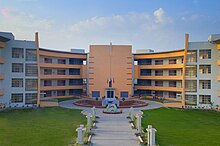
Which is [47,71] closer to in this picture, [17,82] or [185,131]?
[17,82]

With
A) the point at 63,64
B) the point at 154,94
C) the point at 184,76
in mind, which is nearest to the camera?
the point at 184,76

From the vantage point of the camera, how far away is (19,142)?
48.5ft

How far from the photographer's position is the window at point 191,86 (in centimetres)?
3397

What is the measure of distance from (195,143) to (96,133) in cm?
820

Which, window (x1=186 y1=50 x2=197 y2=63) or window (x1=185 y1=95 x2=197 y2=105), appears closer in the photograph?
window (x1=185 y1=95 x2=197 y2=105)

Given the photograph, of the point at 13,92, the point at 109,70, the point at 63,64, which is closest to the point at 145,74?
the point at 109,70

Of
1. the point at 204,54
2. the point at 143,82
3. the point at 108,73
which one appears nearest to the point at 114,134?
the point at 204,54

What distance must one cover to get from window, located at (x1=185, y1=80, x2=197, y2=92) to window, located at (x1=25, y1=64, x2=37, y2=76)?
26665 mm

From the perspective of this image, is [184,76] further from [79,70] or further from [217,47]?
[79,70]

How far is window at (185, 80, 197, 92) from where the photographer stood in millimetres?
33969

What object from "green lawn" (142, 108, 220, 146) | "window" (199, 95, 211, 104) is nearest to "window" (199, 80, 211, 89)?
"window" (199, 95, 211, 104)

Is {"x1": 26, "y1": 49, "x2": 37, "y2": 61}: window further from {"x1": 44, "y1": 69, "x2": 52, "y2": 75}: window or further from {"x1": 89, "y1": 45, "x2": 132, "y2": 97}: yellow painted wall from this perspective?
{"x1": 89, "y1": 45, "x2": 132, "y2": 97}: yellow painted wall

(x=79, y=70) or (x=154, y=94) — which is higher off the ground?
(x=79, y=70)

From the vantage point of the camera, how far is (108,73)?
4338cm
